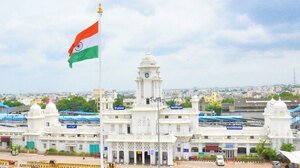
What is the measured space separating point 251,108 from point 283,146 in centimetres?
7592

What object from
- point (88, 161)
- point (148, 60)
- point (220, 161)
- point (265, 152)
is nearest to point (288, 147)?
point (265, 152)

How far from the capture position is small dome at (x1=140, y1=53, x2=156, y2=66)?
5706cm

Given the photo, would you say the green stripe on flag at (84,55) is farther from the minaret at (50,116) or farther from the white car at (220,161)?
the minaret at (50,116)

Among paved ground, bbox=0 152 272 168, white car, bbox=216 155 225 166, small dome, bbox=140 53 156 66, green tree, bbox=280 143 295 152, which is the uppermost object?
small dome, bbox=140 53 156 66

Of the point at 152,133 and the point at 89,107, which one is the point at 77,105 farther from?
the point at 152,133

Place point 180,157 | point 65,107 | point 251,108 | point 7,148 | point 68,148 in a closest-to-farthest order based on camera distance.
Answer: point 180,157
point 68,148
point 7,148
point 251,108
point 65,107

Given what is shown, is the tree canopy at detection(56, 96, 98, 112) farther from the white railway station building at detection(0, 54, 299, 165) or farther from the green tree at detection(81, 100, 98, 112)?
the white railway station building at detection(0, 54, 299, 165)

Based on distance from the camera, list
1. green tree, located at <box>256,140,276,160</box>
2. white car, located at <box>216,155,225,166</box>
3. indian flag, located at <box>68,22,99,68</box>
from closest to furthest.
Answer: indian flag, located at <box>68,22,99,68</box>, white car, located at <box>216,155,225,166</box>, green tree, located at <box>256,140,276,160</box>

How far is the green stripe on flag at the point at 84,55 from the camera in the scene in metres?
25.1

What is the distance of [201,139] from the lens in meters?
54.4

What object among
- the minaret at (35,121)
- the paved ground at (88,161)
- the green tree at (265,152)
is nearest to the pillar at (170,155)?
the paved ground at (88,161)

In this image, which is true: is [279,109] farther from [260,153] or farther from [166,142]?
[166,142]

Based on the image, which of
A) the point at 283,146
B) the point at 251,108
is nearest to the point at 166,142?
the point at 283,146

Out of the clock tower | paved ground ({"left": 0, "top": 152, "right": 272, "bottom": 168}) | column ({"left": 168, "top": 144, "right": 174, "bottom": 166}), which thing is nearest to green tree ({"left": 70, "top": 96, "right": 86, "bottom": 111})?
paved ground ({"left": 0, "top": 152, "right": 272, "bottom": 168})
